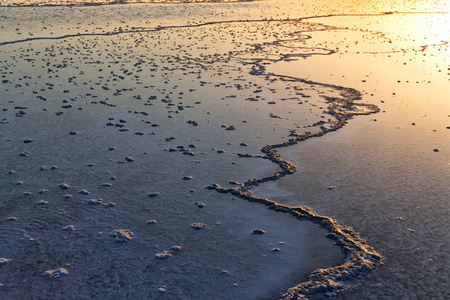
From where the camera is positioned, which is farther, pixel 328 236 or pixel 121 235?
pixel 328 236

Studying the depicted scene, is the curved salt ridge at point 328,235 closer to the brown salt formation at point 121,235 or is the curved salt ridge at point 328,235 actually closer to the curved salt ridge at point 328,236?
the curved salt ridge at point 328,236

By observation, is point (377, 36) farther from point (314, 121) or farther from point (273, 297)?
point (273, 297)

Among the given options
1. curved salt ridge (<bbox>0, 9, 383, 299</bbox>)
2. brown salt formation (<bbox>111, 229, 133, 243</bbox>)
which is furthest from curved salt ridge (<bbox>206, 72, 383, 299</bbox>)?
brown salt formation (<bbox>111, 229, 133, 243</bbox>)

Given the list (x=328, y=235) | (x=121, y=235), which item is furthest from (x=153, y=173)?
(x=328, y=235)

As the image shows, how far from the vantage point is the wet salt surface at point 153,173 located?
21.2 feet

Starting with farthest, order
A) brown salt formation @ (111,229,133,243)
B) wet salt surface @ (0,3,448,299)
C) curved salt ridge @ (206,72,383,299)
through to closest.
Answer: brown salt formation @ (111,229,133,243)
wet salt surface @ (0,3,448,299)
curved salt ridge @ (206,72,383,299)

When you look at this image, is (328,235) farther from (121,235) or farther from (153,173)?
(153,173)

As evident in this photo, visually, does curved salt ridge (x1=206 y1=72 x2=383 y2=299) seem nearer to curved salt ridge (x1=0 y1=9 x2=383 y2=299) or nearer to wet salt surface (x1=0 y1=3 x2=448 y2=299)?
curved salt ridge (x1=0 y1=9 x2=383 y2=299)

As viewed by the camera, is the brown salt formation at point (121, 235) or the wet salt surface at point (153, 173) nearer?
the wet salt surface at point (153, 173)

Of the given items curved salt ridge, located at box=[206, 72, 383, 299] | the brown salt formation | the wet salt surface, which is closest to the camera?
curved salt ridge, located at box=[206, 72, 383, 299]

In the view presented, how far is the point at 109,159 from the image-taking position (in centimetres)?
1011

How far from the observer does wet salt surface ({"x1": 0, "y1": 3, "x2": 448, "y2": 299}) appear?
646cm

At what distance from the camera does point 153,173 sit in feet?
31.2

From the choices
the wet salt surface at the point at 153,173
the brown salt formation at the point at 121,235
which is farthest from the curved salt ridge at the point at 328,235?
the brown salt formation at the point at 121,235
